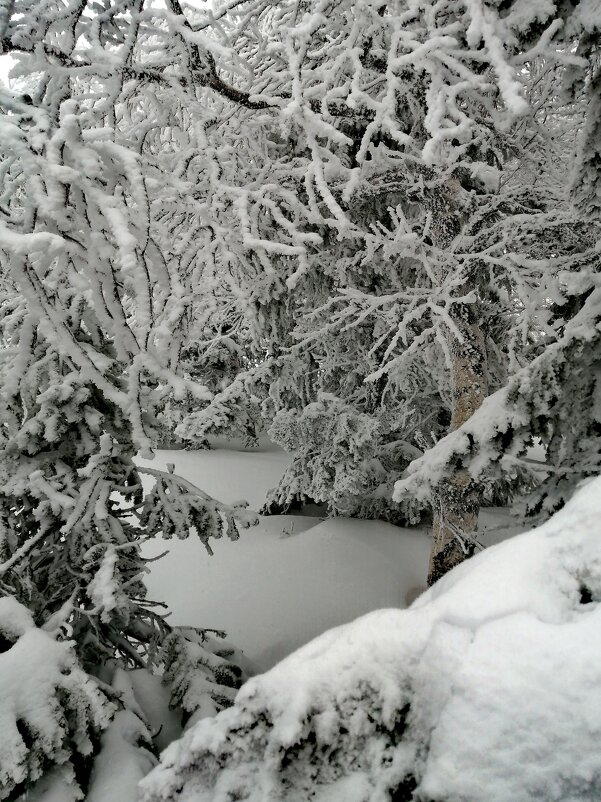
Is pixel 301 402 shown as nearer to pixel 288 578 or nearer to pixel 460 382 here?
pixel 288 578

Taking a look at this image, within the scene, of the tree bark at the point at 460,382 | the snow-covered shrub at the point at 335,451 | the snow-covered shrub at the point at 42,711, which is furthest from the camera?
the snow-covered shrub at the point at 335,451

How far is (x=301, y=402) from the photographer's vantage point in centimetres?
760

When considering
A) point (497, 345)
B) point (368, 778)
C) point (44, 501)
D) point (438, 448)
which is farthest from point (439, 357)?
point (368, 778)

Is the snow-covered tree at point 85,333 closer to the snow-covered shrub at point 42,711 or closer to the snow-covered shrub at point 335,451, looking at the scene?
the snow-covered shrub at point 42,711

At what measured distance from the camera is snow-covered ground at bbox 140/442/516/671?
6.77m

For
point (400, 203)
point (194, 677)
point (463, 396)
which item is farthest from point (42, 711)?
point (400, 203)

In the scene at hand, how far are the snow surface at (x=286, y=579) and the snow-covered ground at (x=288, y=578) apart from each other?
0.02 metres

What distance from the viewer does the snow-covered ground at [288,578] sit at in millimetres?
6766

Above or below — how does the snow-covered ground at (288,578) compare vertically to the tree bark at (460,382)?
below

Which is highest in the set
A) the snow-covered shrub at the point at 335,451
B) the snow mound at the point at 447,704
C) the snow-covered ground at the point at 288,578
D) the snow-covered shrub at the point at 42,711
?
the snow mound at the point at 447,704

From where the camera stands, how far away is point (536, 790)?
95 cm

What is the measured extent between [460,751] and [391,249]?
12.9ft

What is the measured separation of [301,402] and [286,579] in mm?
2949

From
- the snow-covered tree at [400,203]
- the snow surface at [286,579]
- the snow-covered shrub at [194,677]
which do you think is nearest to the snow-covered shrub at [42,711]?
the snow-covered shrub at [194,677]
